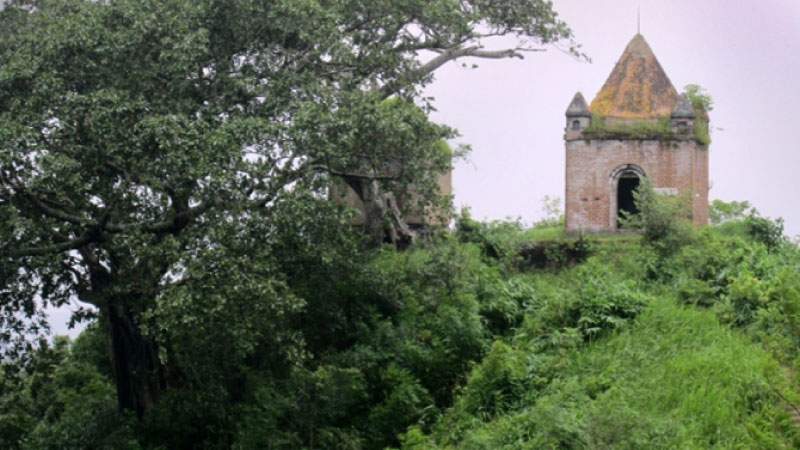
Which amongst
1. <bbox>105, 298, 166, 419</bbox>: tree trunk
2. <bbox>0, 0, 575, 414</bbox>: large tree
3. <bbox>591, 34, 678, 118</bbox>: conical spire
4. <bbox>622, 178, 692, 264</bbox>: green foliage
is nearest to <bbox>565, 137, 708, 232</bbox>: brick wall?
<bbox>591, 34, 678, 118</bbox>: conical spire

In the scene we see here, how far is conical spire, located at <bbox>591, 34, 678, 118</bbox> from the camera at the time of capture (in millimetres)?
25609

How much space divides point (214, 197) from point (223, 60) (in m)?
2.88

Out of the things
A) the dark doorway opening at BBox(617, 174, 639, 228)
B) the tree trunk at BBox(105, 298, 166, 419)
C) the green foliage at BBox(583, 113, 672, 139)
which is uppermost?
the green foliage at BBox(583, 113, 672, 139)

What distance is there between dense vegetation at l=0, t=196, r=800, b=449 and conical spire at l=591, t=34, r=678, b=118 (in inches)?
231

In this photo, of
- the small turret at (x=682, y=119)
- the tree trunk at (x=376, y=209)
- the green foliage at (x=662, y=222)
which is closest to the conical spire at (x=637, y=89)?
the small turret at (x=682, y=119)

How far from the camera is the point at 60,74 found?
53.1ft

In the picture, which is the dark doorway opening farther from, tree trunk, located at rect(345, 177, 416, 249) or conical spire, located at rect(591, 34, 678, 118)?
tree trunk, located at rect(345, 177, 416, 249)

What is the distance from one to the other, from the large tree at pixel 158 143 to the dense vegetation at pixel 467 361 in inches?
34.9

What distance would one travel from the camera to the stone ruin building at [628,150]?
2511 cm

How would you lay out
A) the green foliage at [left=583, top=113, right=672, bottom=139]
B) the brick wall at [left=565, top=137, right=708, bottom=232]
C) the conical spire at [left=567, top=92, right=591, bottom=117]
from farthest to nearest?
the conical spire at [left=567, top=92, right=591, bottom=117] → the green foliage at [left=583, top=113, right=672, bottom=139] → the brick wall at [left=565, top=137, right=708, bottom=232]

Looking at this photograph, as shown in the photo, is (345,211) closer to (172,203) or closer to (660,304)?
(172,203)

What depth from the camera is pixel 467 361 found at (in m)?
16.4

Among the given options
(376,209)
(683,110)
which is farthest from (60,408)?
(683,110)

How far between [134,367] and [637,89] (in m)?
14.0
